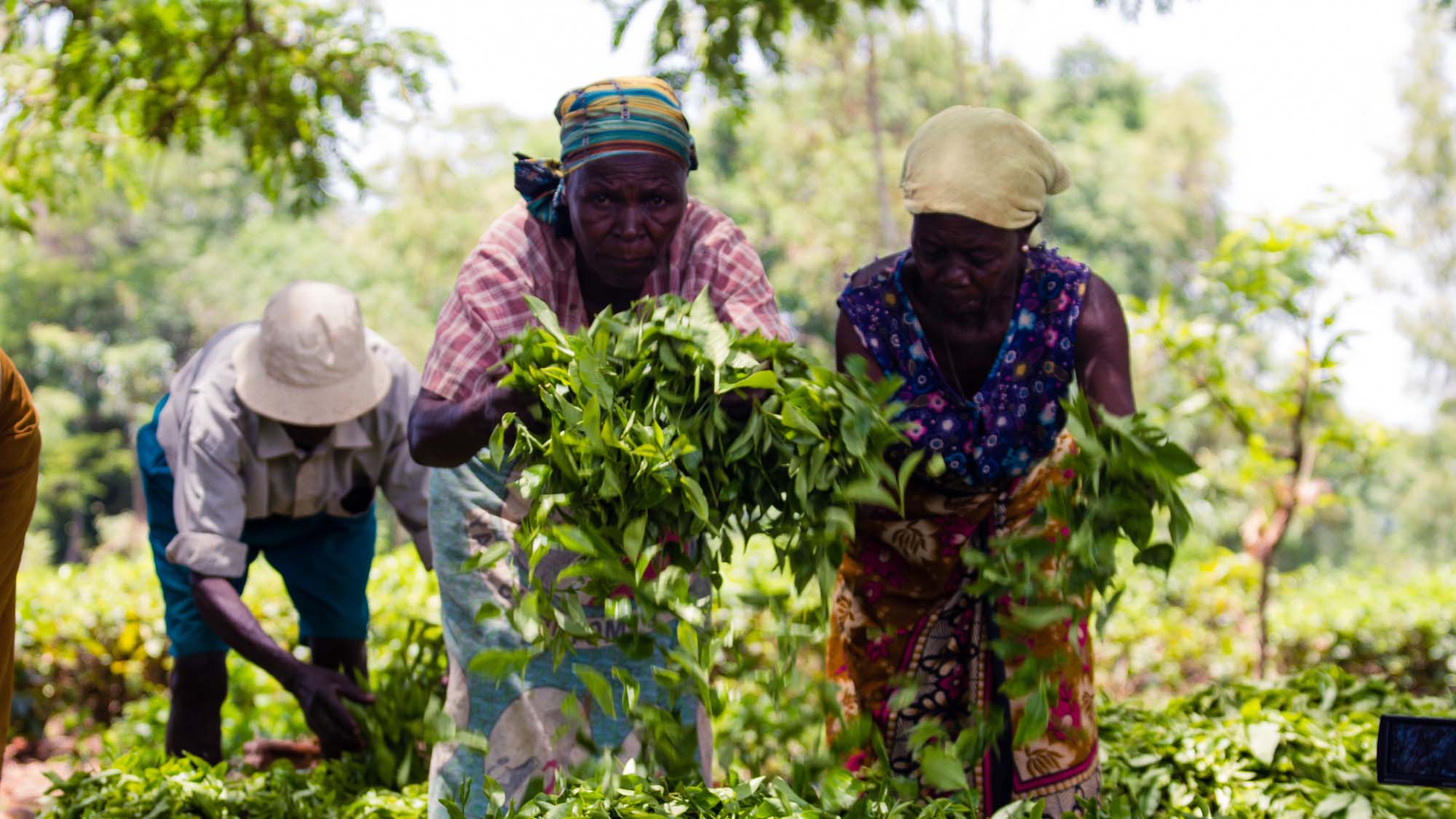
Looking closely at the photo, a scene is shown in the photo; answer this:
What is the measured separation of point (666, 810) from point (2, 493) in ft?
4.33

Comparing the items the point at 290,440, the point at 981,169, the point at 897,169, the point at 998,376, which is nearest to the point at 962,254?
the point at 981,169

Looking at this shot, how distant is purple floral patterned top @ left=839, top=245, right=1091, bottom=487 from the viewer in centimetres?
254

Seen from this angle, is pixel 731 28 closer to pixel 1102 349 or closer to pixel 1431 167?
pixel 1102 349

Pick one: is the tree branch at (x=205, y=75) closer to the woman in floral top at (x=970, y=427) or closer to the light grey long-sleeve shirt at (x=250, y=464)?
the light grey long-sleeve shirt at (x=250, y=464)

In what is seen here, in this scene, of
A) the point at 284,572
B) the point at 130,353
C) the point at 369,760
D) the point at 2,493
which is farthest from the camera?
the point at 130,353

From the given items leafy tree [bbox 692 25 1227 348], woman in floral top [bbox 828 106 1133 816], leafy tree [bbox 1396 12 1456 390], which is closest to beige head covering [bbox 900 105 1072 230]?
woman in floral top [bbox 828 106 1133 816]

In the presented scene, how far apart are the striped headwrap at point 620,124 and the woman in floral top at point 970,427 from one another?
1.48 ft

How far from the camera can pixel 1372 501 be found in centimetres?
3253

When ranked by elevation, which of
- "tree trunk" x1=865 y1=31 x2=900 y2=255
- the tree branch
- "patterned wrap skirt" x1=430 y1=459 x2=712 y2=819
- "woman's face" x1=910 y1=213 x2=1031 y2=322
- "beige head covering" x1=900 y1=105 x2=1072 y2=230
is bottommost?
"patterned wrap skirt" x1=430 y1=459 x2=712 y2=819

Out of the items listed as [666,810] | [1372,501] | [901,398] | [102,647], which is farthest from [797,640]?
[1372,501]

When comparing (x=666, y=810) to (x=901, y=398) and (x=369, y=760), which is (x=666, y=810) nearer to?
(x=901, y=398)

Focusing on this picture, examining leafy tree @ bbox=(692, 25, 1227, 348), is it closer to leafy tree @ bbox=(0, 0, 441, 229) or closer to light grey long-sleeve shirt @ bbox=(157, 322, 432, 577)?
leafy tree @ bbox=(0, 0, 441, 229)

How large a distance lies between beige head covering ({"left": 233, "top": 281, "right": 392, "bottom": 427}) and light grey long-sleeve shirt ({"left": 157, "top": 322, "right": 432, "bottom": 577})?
0.08 metres

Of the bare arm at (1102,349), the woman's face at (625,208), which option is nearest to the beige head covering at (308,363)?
the woman's face at (625,208)
